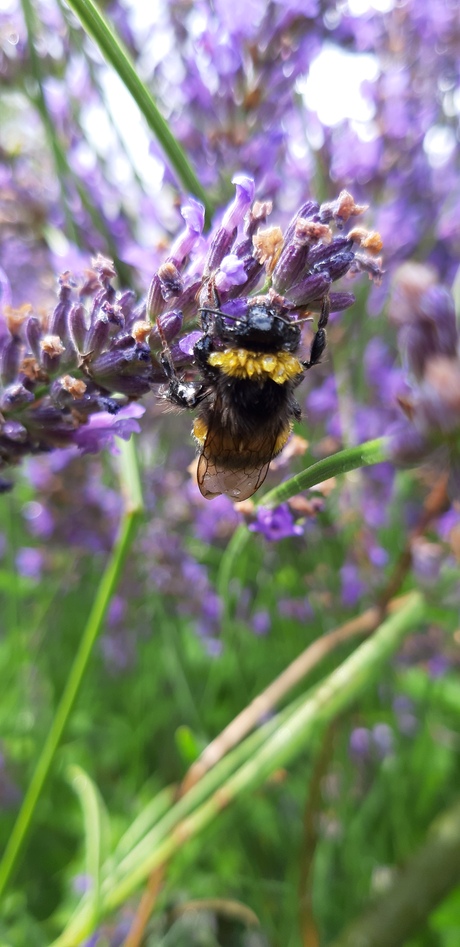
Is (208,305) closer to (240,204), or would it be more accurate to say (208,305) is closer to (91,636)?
(240,204)

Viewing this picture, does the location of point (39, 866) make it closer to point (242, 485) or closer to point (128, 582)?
point (128, 582)

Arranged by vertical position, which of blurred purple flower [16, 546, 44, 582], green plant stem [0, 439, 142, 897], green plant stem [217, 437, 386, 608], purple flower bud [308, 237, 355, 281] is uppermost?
purple flower bud [308, 237, 355, 281]

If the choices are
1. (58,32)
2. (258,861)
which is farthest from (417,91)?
(258,861)

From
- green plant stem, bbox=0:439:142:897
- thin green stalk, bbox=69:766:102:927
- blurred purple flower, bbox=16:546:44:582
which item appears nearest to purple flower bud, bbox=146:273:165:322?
green plant stem, bbox=0:439:142:897

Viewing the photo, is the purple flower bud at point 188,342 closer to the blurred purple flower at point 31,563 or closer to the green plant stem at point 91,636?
the green plant stem at point 91,636

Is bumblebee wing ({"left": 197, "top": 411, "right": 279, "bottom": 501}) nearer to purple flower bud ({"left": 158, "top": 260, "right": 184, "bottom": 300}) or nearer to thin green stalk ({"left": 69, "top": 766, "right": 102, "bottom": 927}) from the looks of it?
purple flower bud ({"left": 158, "top": 260, "right": 184, "bottom": 300})

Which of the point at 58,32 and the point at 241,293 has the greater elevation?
the point at 58,32

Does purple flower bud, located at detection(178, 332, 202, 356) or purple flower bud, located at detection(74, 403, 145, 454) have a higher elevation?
purple flower bud, located at detection(178, 332, 202, 356)

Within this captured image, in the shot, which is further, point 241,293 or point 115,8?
point 115,8
